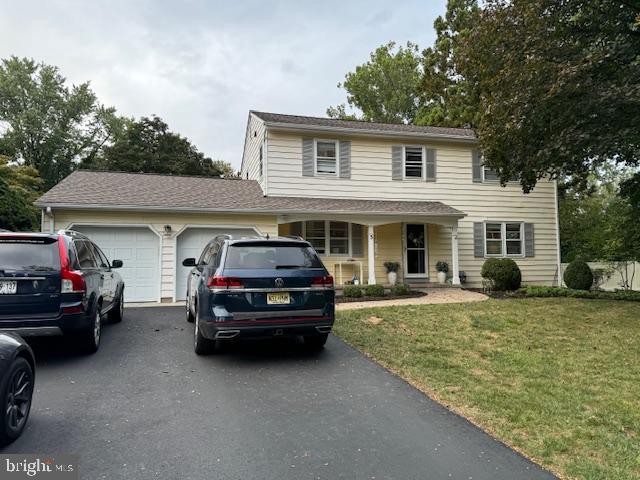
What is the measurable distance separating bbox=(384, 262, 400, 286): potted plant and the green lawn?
A: 12.3 ft

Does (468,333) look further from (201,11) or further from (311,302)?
(201,11)

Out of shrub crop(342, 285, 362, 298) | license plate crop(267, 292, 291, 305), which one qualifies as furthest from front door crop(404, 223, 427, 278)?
license plate crop(267, 292, 291, 305)

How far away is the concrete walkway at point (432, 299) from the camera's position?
10438mm

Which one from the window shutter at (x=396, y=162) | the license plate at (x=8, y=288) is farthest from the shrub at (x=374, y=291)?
the license plate at (x=8, y=288)

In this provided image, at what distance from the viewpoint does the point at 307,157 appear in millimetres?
13773

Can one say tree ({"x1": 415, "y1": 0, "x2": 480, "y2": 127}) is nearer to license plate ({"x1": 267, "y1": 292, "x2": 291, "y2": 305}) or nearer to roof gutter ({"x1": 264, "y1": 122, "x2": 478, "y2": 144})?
roof gutter ({"x1": 264, "y1": 122, "x2": 478, "y2": 144})

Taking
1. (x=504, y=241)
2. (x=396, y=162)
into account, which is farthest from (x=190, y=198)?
(x=504, y=241)

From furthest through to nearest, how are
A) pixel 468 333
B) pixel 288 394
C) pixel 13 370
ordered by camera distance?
pixel 468 333, pixel 288 394, pixel 13 370

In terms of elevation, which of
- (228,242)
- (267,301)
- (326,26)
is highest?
(326,26)

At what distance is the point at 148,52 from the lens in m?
14.3

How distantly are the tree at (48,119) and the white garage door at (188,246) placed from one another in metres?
29.9

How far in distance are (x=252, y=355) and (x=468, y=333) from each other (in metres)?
4.06

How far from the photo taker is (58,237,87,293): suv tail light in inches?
202

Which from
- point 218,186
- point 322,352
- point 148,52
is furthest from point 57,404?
point 148,52
